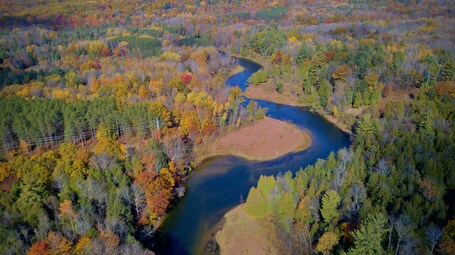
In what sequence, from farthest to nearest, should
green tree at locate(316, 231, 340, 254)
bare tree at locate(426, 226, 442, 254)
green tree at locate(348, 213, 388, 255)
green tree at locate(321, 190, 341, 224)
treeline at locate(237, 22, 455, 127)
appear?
treeline at locate(237, 22, 455, 127) → green tree at locate(321, 190, 341, 224) → green tree at locate(316, 231, 340, 254) → bare tree at locate(426, 226, 442, 254) → green tree at locate(348, 213, 388, 255)

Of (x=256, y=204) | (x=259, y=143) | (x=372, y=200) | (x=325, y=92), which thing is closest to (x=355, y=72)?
(x=325, y=92)

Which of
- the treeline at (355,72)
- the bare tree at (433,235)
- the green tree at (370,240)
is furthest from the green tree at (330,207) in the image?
the treeline at (355,72)

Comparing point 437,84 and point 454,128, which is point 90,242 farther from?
point 437,84

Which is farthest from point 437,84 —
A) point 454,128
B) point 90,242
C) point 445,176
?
point 90,242

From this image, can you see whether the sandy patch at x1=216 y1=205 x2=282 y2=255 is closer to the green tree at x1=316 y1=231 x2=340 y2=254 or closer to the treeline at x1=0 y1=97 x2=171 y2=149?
the green tree at x1=316 y1=231 x2=340 y2=254

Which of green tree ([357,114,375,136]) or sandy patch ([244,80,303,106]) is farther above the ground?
green tree ([357,114,375,136])

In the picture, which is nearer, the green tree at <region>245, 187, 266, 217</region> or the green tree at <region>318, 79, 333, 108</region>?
the green tree at <region>245, 187, 266, 217</region>

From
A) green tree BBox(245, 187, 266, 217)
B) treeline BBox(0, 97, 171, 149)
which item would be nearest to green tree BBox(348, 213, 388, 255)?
green tree BBox(245, 187, 266, 217)

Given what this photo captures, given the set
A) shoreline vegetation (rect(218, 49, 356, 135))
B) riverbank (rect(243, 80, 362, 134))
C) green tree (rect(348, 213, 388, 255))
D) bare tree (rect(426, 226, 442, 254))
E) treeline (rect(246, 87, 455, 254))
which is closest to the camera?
green tree (rect(348, 213, 388, 255))

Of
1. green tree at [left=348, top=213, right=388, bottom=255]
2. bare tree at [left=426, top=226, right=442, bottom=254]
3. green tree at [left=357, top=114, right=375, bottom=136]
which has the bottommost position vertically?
green tree at [left=357, top=114, right=375, bottom=136]
